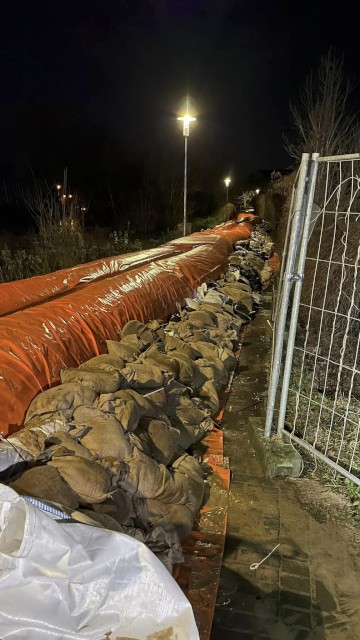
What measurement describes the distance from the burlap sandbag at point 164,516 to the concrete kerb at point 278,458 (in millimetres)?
930

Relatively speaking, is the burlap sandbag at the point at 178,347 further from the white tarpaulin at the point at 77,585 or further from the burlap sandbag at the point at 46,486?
the white tarpaulin at the point at 77,585

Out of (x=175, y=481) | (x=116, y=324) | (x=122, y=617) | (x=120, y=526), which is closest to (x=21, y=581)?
(x=122, y=617)

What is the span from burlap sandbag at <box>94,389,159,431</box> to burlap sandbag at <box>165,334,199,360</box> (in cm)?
145

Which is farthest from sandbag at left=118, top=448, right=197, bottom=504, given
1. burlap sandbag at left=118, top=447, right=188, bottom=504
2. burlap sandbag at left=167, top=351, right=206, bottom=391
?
burlap sandbag at left=167, top=351, right=206, bottom=391

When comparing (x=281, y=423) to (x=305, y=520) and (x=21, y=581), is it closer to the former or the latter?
(x=305, y=520)

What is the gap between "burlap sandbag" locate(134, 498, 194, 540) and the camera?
2.46 metres

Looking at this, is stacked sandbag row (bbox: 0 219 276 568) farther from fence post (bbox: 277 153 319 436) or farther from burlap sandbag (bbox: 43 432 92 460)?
fence post (bbox: 277 153 319 436)

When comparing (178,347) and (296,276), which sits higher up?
(296,276)

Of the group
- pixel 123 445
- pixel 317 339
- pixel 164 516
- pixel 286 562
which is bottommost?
pixel 286 562

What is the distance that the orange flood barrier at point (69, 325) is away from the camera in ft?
9.11

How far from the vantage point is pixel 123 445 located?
7.98 feet

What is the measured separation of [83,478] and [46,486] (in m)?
0.21

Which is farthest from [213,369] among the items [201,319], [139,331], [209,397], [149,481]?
[149,481]

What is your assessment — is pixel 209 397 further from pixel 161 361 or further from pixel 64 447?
pixel 64 447
